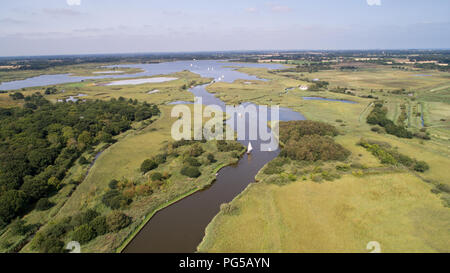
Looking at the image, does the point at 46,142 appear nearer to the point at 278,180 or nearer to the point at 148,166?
the point at 148,166

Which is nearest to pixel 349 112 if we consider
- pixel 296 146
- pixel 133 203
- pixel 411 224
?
pixel 296 146

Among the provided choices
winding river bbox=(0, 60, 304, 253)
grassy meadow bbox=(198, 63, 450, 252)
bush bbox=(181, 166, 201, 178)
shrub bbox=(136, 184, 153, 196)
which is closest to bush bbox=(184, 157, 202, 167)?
bush bbox=(181, 166, 201, 178)

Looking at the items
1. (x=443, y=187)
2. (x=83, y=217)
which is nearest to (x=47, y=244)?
(x=83, y=217)

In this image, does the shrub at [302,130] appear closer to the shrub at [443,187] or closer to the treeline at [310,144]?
the treeline at [310,144]

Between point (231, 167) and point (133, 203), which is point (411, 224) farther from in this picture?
point (133, 203)

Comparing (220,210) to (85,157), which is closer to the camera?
(220,210)
